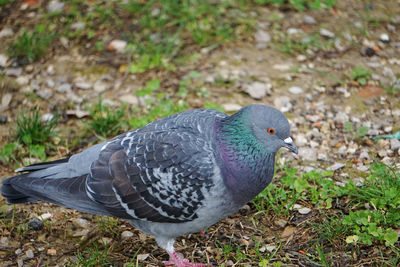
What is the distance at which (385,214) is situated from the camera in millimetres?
3986

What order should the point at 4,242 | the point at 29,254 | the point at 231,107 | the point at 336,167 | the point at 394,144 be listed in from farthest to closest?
the point at 231,107
the point at 394,144
the point at 336,167
the point at 4,242
the point at 29,254

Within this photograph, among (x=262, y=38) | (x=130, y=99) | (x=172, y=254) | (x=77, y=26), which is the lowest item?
(x=172, y=254)

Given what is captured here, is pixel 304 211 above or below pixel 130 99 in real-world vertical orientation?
below

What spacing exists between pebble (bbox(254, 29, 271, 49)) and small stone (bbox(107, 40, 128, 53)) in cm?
185

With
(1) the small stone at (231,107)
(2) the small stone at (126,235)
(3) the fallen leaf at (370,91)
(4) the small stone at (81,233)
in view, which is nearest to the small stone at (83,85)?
(1) the small stone at (231,107)

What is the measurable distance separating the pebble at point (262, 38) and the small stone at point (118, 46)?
1849mm

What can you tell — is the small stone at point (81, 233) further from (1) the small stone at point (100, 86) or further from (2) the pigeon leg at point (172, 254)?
(1) the small stone at point (100, 86)

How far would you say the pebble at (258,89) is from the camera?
18.9 feet

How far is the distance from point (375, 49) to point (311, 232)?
3.32 m

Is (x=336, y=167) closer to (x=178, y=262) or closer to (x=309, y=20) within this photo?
(x=178, y=262)

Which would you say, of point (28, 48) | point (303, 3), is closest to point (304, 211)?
point (303, 3)

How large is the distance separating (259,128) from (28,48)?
408 cm

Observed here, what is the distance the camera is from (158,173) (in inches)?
146

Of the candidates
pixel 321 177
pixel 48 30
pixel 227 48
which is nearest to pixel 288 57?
pixel 227 48
